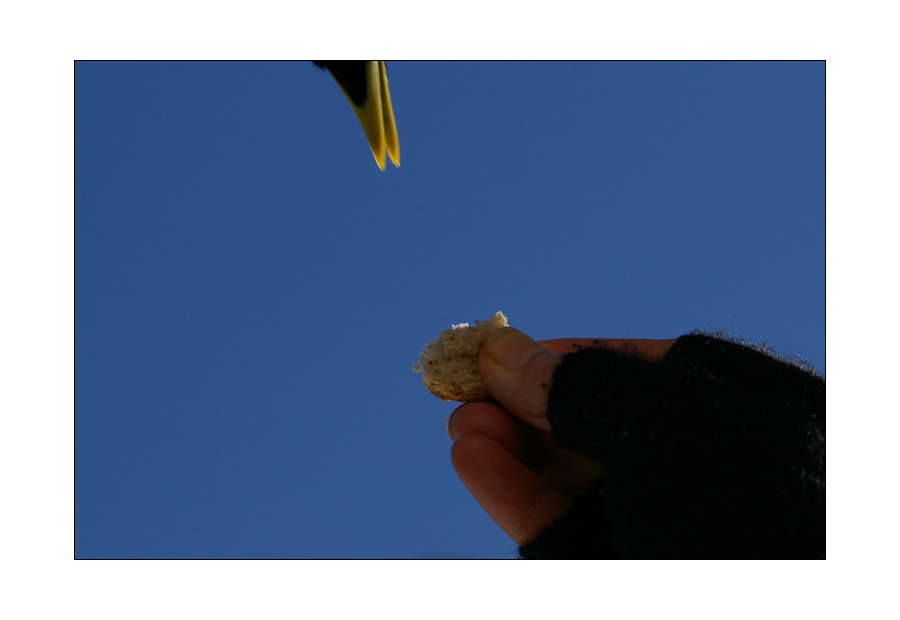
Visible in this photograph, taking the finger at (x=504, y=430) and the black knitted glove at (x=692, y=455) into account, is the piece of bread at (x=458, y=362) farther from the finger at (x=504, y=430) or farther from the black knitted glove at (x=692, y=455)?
the black knitted glove at (x=692, y=455)

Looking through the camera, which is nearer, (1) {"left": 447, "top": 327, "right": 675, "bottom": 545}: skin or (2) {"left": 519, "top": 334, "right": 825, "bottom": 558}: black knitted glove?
(2) {"left": 519, "top": 334, "right": 825, "bottom": 558}: black knitted glove

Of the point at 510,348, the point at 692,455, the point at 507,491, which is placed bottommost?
the point at 507,491

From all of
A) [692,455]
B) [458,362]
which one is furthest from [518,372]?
[692,455]

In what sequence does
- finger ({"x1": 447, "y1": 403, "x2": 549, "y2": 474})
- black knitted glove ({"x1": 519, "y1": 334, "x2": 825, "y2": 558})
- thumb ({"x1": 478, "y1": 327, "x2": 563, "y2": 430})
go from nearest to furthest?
black knitted glove ({"x1": 519, "y1": 334, "x2": 825, "y2": 558}) → thumb ({"x1": 478, "y1": 327, "x2": 563, "y2": 430}) → finger ({"x1": 447, "y1": 403, "x2": 549, "y2": 474})

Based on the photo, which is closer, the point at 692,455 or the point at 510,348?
the point at 692,455

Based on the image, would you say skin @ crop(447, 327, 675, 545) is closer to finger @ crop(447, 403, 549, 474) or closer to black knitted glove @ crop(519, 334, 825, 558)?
finger @ crop(447, 403, 549, 474)

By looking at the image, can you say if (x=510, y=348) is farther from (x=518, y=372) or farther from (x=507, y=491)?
(x=507, y=491)

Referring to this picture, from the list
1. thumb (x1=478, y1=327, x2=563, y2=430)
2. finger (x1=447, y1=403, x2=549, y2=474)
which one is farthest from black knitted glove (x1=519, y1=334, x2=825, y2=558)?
finger (x1=447, y1=403, x2=549, y2=474)

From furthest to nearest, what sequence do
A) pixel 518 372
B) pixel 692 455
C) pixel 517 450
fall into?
pixel 517 450 → pixel 518 372 → pixel 692 455

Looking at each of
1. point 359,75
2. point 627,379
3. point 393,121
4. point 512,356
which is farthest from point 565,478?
point 359,75
